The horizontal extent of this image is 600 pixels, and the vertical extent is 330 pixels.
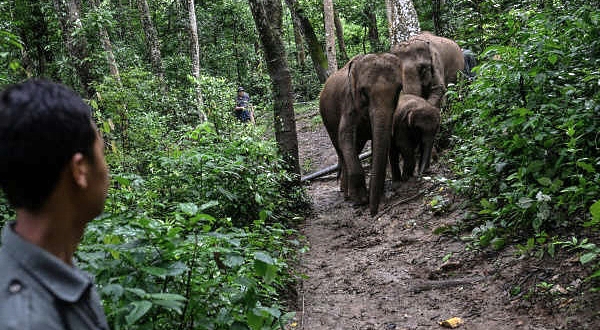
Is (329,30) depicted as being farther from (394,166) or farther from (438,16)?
(394,166)

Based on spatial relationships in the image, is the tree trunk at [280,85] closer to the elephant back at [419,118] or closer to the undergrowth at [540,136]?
the elephant back at [419,118]

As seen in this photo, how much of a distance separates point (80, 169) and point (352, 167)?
716cm

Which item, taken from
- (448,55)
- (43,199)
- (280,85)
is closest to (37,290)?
(43,199)

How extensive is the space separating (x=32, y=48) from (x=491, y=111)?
45.4 feet

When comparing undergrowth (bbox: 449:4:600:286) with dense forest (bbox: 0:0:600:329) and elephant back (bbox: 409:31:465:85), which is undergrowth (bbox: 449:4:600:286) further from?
elephant back (bbox: 409:31:465:85)

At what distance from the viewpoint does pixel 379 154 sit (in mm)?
7527

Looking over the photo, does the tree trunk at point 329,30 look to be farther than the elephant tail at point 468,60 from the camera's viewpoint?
Yes

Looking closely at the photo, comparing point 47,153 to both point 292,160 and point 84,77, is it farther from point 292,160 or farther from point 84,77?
point 84,77

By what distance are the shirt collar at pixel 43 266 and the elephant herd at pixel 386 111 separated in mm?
6374

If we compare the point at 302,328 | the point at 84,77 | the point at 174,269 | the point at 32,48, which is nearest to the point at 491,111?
the point at 302,328

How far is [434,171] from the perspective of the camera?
8305mm

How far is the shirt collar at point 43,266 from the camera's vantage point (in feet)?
4.28

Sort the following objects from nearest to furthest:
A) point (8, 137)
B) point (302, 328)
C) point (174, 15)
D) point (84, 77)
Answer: point (8, 137) → point (302, 328) → point (84, 77) → point (174, 15)

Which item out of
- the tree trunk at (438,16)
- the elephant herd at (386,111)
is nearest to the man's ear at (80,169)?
the elephant herd at (386,111)
